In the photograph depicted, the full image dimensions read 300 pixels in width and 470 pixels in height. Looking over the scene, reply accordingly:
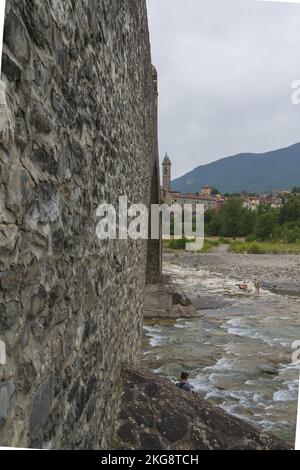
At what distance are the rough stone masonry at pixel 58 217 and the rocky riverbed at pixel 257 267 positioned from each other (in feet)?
75.3

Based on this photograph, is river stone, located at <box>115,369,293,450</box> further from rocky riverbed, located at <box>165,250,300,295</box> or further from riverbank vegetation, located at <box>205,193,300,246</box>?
riverbank vegetation, located at <box>205,193,300,246</box>

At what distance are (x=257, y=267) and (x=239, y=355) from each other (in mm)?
25254

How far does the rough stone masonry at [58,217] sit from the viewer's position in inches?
59.8

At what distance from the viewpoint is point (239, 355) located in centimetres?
→ 1202

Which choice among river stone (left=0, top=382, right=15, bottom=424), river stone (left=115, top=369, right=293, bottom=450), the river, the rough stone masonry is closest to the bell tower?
the river

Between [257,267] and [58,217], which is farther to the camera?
[257,267]

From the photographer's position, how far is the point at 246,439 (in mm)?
4047

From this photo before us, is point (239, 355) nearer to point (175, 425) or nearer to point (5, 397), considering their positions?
point (175, 425)

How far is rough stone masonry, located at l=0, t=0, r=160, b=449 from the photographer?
152 cm

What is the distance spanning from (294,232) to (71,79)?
55.3m

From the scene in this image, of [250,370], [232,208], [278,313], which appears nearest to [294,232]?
[232,208]

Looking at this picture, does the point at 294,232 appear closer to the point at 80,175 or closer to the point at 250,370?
the point at 250,370

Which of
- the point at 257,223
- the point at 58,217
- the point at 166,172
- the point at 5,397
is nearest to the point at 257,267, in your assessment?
the point at 166,172

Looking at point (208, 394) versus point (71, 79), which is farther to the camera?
point (208, 394)
